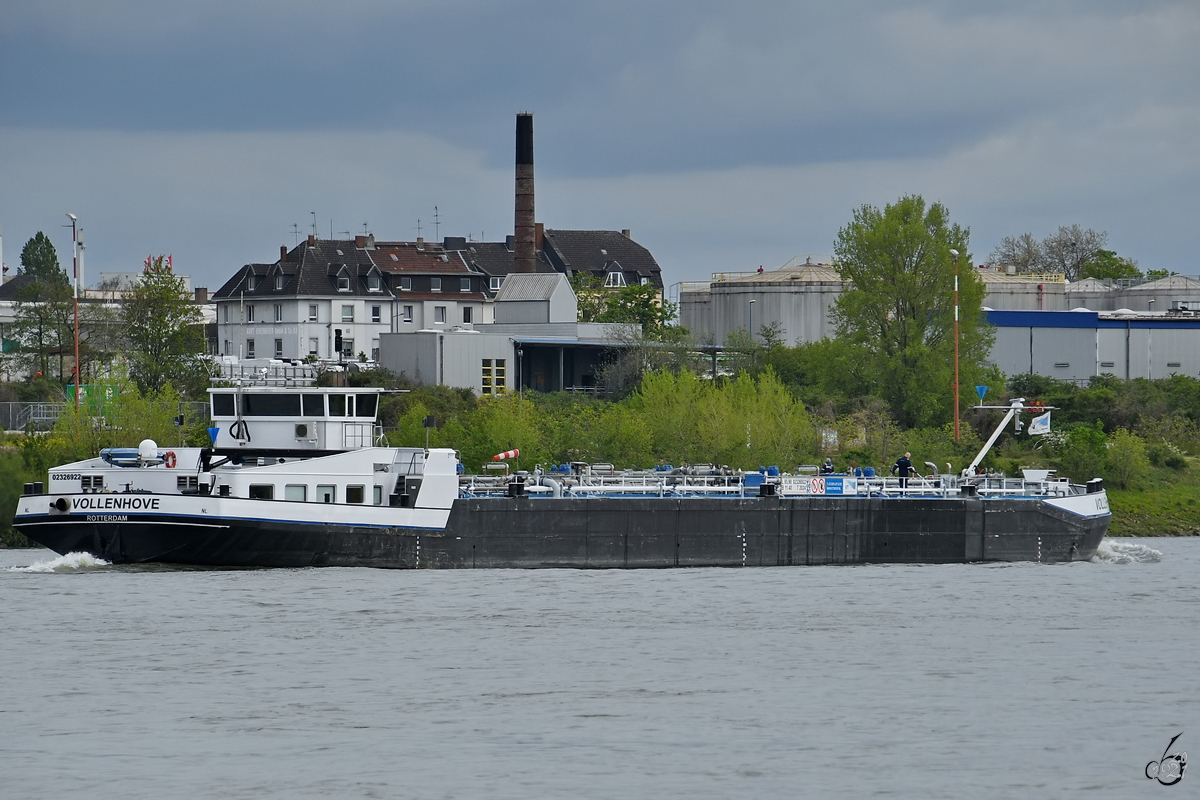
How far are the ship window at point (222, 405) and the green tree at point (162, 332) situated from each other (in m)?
32.0

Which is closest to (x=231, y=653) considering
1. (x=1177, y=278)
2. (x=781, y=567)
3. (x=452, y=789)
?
(x=452, y=789)

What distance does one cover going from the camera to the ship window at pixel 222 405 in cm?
4712

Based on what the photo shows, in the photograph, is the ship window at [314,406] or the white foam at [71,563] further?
the ship window at [314,406]

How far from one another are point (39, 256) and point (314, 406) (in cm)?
11364

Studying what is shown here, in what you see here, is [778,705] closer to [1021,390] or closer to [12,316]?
[1021,390]

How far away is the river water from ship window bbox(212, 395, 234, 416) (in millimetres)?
5651

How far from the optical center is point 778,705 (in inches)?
1107

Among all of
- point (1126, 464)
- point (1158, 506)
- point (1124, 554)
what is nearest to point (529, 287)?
point (1126, 464)

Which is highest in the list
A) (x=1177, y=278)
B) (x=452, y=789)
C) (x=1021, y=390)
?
(x=1177, y=278)

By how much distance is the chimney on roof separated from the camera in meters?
107

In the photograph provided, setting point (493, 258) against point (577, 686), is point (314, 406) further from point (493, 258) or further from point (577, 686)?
point (493, 258)

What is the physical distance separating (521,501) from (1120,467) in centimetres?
3508

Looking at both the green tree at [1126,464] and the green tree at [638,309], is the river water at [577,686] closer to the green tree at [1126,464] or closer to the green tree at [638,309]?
the green tree at [1126,464]

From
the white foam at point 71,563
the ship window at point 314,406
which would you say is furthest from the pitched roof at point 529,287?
the white foam at point 71,563
